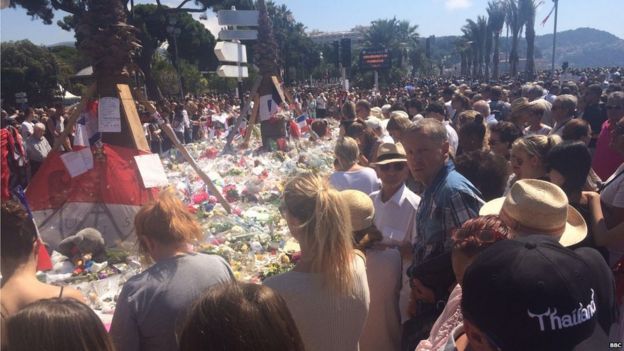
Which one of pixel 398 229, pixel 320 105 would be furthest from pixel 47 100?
pixel 398 229

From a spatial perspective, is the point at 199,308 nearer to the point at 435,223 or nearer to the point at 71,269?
the point at 435,223

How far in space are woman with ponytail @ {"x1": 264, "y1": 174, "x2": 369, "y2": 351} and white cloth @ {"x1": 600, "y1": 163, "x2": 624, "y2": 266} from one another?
1582 mm

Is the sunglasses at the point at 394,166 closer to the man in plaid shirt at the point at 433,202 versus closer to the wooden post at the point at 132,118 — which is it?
the man in plaid shirt at the point at 433,202

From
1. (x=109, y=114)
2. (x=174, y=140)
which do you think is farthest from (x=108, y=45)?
(x=174, y=140)

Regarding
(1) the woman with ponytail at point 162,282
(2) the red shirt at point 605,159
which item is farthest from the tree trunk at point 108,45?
(2) the red shirt at point 605,159

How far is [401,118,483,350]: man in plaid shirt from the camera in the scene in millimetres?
2645

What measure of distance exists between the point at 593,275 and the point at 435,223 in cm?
138

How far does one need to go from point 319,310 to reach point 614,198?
2.01 metres

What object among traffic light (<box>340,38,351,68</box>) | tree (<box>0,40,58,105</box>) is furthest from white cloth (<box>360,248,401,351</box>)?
tree (<box>0,40,58,105</box>)

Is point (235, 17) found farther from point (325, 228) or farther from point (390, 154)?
point (325, 228)

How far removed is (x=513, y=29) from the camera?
5684cm

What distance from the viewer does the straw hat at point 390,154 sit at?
12.3 feet

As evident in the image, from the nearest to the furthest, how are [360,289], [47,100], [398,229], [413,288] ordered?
1. [360,289]
2. [413,288]
3. [398,229]
4. [47,100]

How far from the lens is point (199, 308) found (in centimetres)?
148
